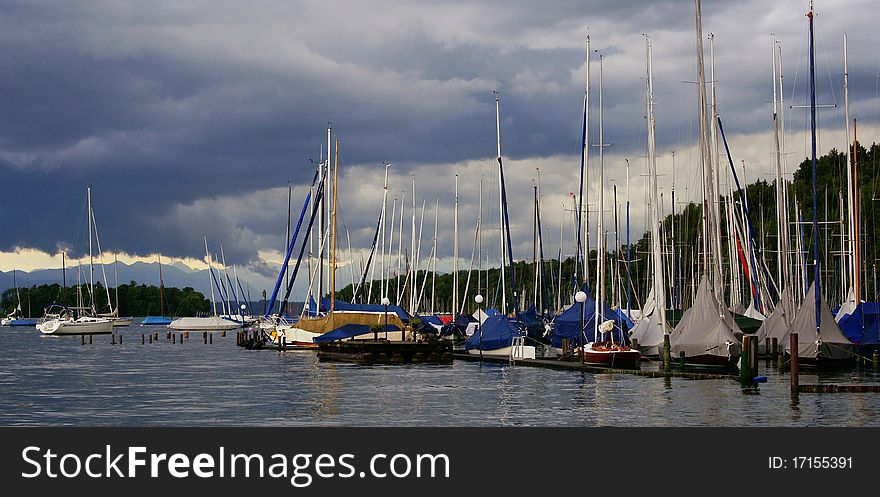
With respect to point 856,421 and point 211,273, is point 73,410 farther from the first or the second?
point 211,273

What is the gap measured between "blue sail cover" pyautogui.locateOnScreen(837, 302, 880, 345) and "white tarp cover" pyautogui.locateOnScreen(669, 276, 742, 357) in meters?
12.2

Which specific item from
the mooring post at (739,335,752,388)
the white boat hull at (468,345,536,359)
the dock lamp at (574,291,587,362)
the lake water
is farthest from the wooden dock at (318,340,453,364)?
the mooring post at (739,335,752,388)

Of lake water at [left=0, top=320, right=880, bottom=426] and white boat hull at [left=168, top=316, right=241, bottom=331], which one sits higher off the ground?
white boat hull at [left=168, top=316, right=241, bottom=331]

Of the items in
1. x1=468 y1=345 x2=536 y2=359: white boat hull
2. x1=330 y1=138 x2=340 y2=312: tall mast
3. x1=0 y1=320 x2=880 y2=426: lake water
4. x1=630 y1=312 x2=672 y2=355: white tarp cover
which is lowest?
x1=0 y1=320 x2=880 y2=426: lake water

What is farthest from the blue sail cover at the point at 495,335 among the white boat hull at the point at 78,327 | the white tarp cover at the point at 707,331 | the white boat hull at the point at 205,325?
the white boat hull at the point at 205,325

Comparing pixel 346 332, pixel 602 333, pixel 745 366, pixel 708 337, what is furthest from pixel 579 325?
pixel 745 366

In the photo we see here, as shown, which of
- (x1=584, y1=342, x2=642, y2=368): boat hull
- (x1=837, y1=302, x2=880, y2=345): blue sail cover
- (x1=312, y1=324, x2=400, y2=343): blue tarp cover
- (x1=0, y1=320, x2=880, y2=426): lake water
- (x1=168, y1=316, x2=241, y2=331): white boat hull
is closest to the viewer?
(x1=0, y1=320, x2=880, y2=426): lake water

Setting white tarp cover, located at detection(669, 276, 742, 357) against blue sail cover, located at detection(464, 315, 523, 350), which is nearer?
white tarp cover, located at detection(669, 276, 742, 357)

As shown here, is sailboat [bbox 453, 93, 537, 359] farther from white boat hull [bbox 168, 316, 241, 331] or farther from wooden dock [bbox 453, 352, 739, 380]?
white boat hull [bbox 168, 316, 241, 331]

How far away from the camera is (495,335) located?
7700 cm

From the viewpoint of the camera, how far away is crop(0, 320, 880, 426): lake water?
41.5 meters

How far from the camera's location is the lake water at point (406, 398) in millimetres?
41500
